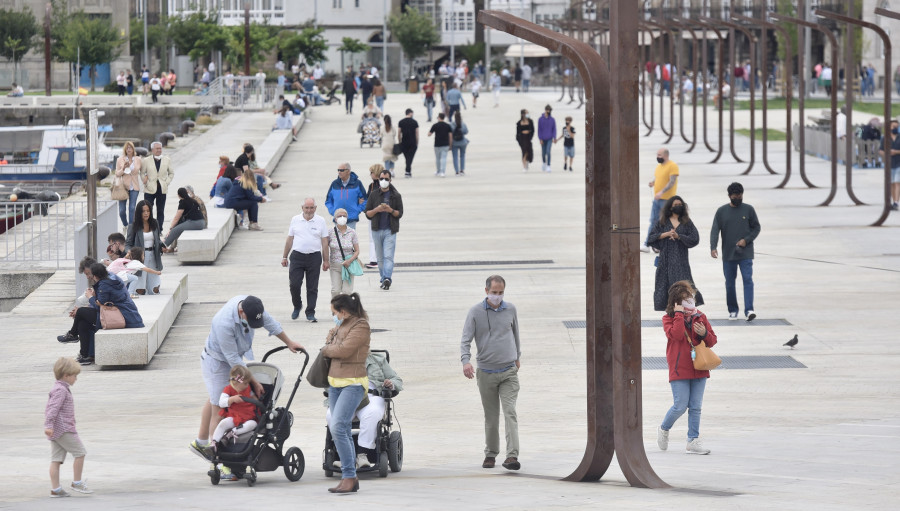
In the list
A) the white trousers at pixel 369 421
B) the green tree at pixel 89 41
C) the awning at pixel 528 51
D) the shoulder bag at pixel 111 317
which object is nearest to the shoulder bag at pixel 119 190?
the shoulder bag at pixel 111 317

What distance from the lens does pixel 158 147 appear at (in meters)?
25.5

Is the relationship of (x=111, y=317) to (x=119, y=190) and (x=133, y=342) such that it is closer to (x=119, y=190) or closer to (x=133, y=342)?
(x=133, y=342)

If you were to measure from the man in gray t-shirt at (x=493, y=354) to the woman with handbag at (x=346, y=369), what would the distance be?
3.77 feet

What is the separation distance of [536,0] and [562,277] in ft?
308

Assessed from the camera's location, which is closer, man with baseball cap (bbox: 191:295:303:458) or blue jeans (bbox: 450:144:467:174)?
man with baseball cap (bbox: 191:295:303:458)

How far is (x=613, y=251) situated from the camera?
10164mm

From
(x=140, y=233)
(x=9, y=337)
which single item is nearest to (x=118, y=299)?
(x=9, y=337)

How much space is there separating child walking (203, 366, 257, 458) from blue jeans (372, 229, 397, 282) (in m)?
9.51

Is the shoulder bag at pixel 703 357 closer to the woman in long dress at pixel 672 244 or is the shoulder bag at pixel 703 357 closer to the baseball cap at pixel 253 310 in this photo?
the baseball cap at pixel 253 310

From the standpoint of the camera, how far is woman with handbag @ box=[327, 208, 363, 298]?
1828cm

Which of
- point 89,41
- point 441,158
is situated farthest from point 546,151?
point 89,41

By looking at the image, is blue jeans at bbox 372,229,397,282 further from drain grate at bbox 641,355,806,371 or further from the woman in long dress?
drain grate at bbox 641,355,806,371

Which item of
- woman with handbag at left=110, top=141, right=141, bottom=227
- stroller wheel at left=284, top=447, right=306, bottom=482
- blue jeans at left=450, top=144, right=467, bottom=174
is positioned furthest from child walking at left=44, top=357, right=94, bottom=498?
blue jeans at left=450, top=144, right=467, bottom=174

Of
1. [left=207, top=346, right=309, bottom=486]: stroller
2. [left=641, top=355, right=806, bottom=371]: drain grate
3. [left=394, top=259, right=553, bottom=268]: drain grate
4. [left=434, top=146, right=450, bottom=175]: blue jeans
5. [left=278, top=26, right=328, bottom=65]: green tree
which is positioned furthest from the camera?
[left=278, top=26, right=328, bottom=65]: green tree
